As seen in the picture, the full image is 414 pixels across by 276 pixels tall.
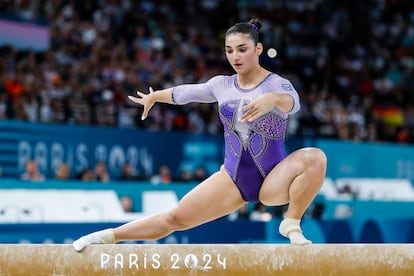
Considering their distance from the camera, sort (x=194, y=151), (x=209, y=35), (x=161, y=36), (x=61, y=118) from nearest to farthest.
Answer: (x=61, y=118), (x=194, y=151), (x=161, y=36), (x=209, y=35)

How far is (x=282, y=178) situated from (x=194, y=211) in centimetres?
61

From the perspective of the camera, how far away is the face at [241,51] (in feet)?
17.9

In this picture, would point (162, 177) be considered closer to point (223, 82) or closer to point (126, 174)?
point (126, 174)

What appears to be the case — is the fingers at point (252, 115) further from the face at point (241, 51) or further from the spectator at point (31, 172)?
the spectator at point (31, 172)

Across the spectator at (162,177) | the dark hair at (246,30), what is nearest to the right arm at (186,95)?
the dark hair at (246,30)

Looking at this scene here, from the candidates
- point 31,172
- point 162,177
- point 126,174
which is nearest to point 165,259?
point 31,172

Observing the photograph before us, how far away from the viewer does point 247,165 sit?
551 cm

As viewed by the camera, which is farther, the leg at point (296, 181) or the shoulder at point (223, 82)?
the shoulder at point (223, 82)

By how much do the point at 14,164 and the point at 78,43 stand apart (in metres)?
3.23

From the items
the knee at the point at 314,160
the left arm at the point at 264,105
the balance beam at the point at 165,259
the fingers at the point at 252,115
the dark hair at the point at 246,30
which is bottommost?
the balance beam at the point at 165,259

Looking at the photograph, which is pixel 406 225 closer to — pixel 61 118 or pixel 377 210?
pixel 377 210

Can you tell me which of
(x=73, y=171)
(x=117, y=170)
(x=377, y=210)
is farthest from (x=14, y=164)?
(x=377, y=210)

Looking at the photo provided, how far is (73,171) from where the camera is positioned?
12.6 m

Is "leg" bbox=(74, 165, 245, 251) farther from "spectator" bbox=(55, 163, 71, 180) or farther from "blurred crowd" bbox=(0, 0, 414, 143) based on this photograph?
"blurred crowd" bbox=(0, 0, 414, 143)
